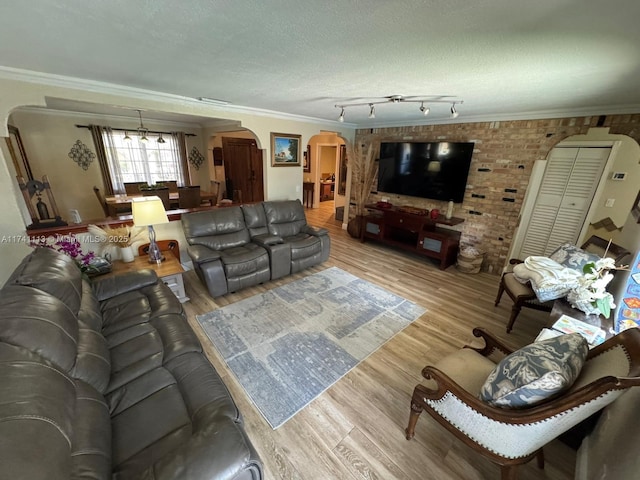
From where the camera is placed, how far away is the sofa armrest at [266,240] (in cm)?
342

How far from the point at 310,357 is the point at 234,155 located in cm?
627

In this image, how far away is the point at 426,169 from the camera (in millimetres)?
4258

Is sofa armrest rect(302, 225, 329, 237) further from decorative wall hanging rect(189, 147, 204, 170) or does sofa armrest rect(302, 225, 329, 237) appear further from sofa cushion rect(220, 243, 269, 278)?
decorative wall hanging rect(189, 147, 204, 170)

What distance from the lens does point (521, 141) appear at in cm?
340

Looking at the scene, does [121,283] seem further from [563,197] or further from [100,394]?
[563,197]

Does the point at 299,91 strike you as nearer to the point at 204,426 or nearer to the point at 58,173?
the point at 204,426

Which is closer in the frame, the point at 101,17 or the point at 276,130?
the point at 101,17

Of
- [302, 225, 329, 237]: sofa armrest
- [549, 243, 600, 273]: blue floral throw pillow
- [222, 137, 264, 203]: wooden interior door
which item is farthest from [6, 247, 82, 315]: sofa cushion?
[222, 137, 264, 203]: wooden interior door

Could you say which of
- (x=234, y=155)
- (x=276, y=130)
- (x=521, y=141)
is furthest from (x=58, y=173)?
(x=521, y=141)

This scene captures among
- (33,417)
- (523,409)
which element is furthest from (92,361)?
(523,409)

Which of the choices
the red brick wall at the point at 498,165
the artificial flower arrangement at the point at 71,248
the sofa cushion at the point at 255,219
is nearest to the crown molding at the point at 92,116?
the artificial flower arrangement at the point at 71,248

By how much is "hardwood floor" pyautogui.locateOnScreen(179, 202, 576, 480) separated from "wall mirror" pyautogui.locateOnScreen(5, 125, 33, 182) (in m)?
4.12

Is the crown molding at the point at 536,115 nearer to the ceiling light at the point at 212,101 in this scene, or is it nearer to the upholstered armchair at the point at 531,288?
the upholstered armchair at the point at 531,288

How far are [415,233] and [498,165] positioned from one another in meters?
1.58
